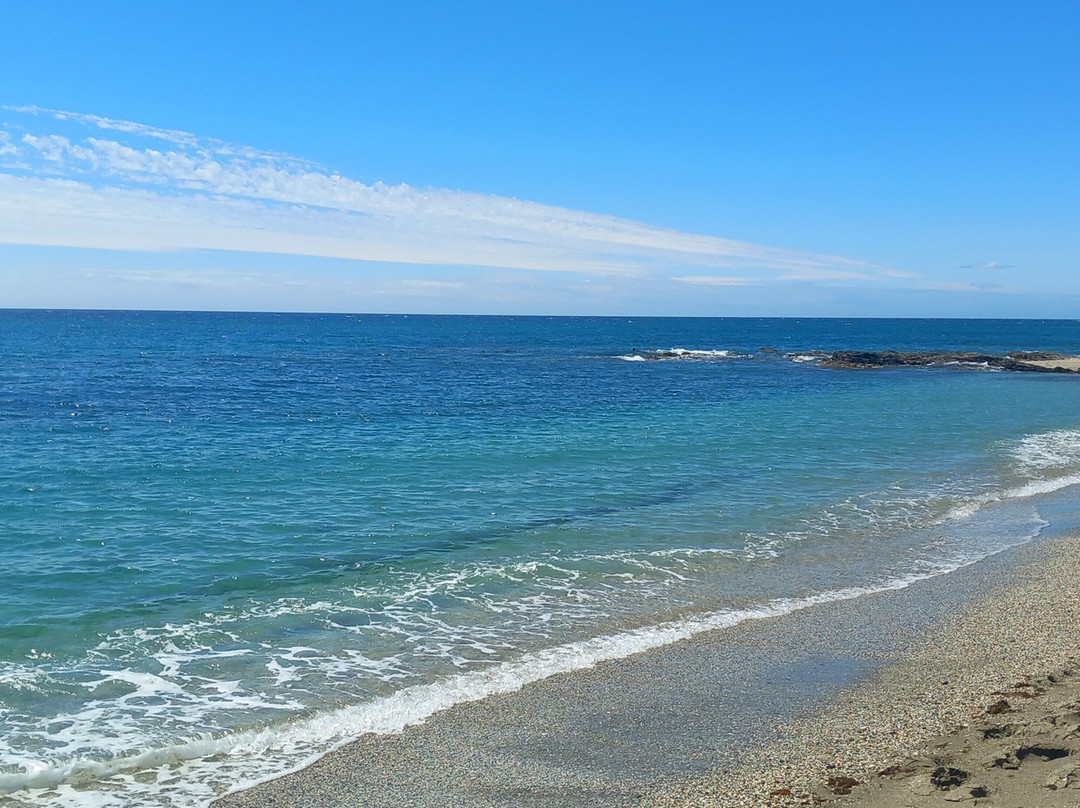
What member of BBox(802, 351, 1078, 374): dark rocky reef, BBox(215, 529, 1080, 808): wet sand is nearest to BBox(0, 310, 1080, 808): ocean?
BBox(215, 529, 1080, 808): wet sand

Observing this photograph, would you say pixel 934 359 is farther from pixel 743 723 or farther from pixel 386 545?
pixel 743 723

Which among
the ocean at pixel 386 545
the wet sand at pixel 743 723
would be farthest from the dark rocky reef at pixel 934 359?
A: the wet sand at pixel 743 723

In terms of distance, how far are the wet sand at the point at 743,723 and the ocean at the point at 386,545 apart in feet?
2.09

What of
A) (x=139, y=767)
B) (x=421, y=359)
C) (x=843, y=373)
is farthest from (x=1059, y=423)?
(x=421, y=359)

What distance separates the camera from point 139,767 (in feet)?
27.7

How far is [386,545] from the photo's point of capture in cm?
1648

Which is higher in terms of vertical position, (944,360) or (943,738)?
(944,360)

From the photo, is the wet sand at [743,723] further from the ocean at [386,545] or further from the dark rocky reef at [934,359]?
the dark rocky reef at [934,359]

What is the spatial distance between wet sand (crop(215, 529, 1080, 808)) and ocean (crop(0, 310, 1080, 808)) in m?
0.64

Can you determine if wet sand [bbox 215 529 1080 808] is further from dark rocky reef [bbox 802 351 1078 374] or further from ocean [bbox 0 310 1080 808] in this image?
dark rocky reef [bbox 802 351 1078 374]

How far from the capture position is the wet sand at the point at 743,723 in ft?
25.6

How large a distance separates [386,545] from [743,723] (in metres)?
9.09

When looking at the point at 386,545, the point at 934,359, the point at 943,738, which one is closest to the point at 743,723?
the point at 943,738

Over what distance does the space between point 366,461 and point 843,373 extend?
48896 mm
